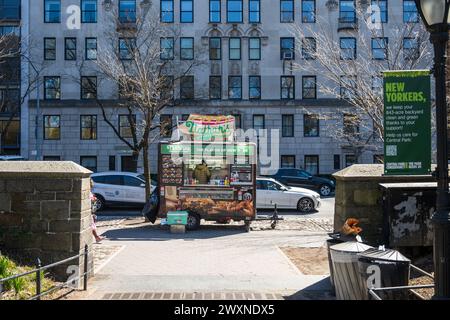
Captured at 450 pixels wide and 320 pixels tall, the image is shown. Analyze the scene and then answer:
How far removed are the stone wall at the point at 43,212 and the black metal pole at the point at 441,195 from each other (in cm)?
529

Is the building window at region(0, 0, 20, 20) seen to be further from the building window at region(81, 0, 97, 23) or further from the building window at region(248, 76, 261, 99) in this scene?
the building window at region(248, 76, 261, 99)

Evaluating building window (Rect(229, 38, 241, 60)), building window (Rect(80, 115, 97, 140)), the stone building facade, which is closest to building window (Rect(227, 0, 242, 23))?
the stone building facade

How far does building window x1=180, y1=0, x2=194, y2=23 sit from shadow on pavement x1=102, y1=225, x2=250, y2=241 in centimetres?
2627

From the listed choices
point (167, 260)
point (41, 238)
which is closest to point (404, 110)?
point (167, 260)

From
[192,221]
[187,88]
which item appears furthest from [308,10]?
[192,221]

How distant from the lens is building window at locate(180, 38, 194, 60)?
38.5m

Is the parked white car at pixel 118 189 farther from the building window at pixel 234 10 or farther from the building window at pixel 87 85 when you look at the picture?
the building window at pixel 234 10

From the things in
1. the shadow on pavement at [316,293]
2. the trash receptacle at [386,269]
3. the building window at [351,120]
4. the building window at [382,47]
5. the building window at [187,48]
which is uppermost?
the building window at [187,48]

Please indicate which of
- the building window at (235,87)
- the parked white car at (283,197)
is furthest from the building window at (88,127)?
the parked white car at (283,197)

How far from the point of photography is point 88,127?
39562 mm

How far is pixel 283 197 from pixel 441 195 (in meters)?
15.5

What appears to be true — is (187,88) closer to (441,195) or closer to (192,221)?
(192,221)

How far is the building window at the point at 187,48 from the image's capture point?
126 ft

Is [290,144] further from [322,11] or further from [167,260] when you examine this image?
[167,260]
